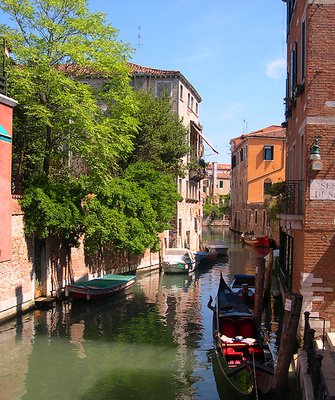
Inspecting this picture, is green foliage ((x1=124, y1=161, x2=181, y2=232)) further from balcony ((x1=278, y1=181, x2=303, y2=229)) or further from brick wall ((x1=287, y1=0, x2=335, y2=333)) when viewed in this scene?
brick wall ((x1=287, y1=0, x2=335, y2=333))

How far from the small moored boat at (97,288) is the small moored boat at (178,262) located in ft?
17.2

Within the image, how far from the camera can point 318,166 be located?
926cm

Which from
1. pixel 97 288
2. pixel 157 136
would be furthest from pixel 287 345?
pixel 157 136

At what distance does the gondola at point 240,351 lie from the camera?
318 inches

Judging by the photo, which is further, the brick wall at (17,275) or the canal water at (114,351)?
the brick wall at (17,275)

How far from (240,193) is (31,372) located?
3996 cm

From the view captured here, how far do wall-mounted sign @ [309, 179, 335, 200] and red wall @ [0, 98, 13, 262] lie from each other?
6.07 meters

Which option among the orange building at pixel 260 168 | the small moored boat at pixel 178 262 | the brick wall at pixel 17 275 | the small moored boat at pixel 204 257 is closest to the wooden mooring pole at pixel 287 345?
the brick wall at pixel 17 275

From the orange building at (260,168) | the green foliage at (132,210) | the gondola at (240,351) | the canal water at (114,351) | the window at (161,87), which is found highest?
the window at (161,87)

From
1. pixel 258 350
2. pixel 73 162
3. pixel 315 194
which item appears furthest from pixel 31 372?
pixel 73 162

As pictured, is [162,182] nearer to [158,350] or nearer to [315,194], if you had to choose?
[158,350]

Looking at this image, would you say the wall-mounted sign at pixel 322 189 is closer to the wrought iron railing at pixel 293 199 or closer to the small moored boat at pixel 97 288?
the wrought iron railing at pixel 293 199

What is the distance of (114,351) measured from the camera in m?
11.5

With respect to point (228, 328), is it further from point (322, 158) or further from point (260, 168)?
point (260, 168)
